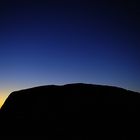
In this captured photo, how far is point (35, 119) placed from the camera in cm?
1409

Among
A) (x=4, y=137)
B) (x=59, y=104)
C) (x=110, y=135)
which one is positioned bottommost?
(x=4, y=137)

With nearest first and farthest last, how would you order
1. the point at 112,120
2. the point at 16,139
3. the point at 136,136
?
1. the point at 136,136
2. the point at 112,120
3. the point at 16,139

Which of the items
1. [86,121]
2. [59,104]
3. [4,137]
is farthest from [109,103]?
[4,137]

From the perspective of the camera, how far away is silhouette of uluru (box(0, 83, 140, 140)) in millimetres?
12745

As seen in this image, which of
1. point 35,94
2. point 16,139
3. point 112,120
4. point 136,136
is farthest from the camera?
point 35,94

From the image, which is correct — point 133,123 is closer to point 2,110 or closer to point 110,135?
point 110,135

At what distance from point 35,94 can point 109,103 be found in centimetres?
461

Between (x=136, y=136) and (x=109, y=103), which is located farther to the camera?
(x=109, y=103)

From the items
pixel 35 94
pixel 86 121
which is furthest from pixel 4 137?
pixel 86 121

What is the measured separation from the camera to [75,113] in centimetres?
1349

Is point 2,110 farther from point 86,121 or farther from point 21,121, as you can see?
point 86,121

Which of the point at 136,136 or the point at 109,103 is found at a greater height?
the point at 109,103

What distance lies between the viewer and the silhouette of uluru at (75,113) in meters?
12.7

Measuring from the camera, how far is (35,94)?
15.3 metres
